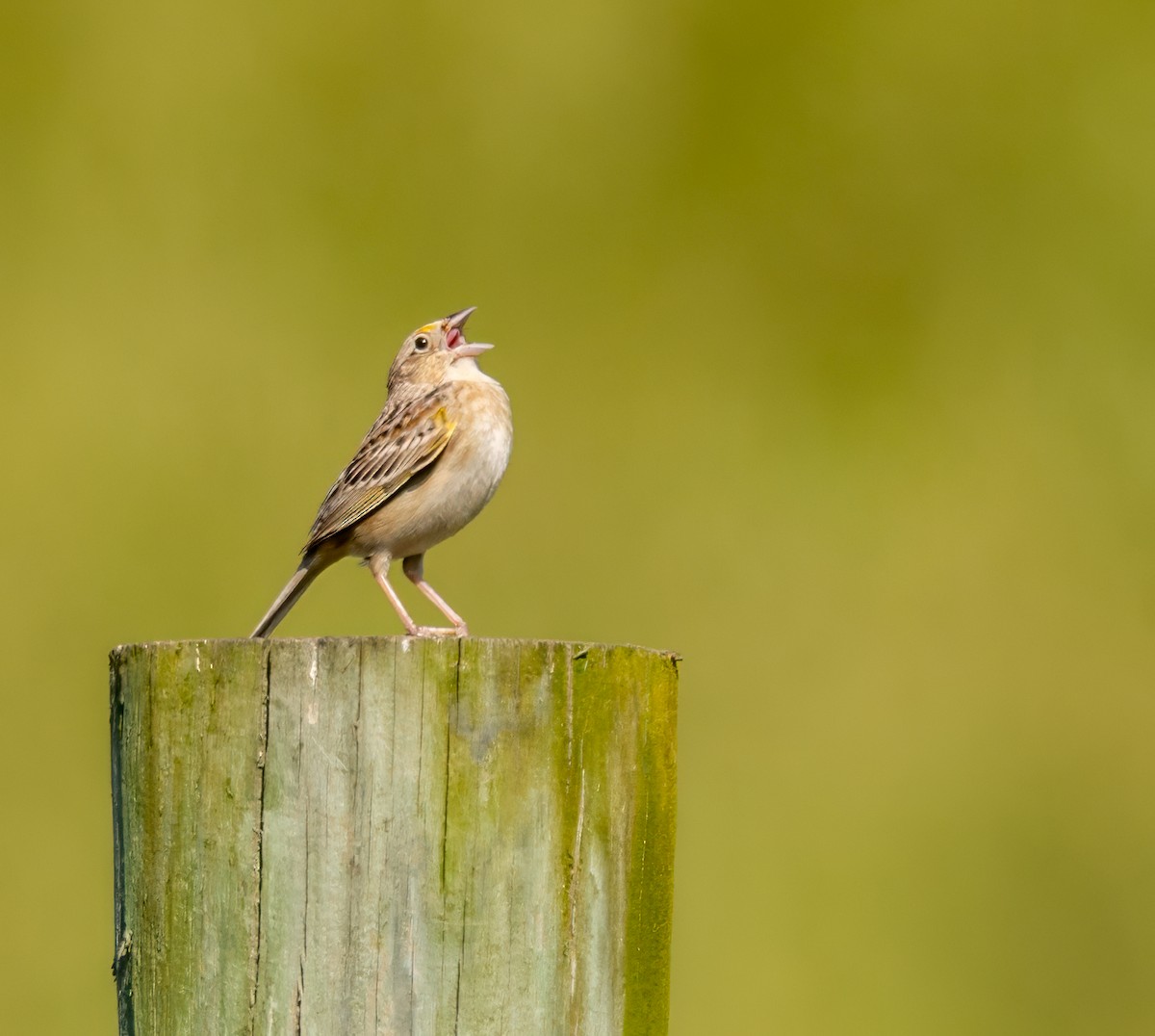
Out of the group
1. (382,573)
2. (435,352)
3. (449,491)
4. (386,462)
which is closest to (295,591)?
(382,573)

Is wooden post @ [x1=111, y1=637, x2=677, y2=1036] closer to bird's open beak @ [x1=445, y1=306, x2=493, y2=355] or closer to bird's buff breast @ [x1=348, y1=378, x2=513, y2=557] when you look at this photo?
bird's buff breast @ [x1=348, y1=378, x2=513, y2=557]

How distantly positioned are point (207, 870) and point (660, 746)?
1.03m

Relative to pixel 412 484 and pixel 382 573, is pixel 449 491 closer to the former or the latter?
pixel 412 484

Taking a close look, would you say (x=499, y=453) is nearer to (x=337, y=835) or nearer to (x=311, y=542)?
(x=311, y=542)

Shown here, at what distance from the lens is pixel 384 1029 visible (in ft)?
10.4

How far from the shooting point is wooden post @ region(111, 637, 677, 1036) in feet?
10.5

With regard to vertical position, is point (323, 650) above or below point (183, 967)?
above

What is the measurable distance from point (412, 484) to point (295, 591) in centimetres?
71

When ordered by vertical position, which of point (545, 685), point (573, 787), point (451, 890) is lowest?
point (451, 890)

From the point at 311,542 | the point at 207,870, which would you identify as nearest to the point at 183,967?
the point at 207,870

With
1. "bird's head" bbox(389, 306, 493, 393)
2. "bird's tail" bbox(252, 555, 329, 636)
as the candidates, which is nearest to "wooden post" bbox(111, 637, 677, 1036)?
"bird's tail" bbox(252, 555, 329, 636)

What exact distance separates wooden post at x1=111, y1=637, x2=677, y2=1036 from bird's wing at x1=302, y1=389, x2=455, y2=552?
10.5 feet

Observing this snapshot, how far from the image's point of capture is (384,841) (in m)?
3.19

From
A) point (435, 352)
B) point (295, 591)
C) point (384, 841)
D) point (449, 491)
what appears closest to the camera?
point (384, 841)
